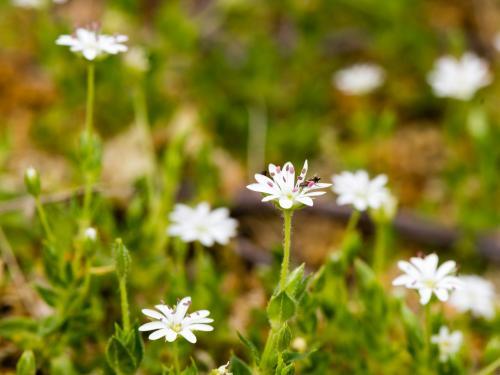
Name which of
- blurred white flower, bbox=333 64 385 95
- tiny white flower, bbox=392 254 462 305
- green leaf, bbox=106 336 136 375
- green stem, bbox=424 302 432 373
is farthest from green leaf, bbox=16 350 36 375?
blurred white flower, bbox=333 64 385 95

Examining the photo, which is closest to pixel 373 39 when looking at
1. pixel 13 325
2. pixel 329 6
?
pixel 329 6

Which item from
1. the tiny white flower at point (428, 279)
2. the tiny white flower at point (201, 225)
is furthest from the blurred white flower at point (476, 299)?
the tiny white flower at point (201, 225)

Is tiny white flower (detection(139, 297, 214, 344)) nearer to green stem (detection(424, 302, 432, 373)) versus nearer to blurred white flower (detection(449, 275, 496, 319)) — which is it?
green stem (detection(424, 302, 432, 373))

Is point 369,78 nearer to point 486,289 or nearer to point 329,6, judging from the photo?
point 329,6

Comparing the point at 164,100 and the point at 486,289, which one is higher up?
the point at 164,100

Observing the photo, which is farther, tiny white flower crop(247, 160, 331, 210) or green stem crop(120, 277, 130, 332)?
green stem crop(120, 277, 130, 332)

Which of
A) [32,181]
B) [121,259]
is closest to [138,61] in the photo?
[32,181]
